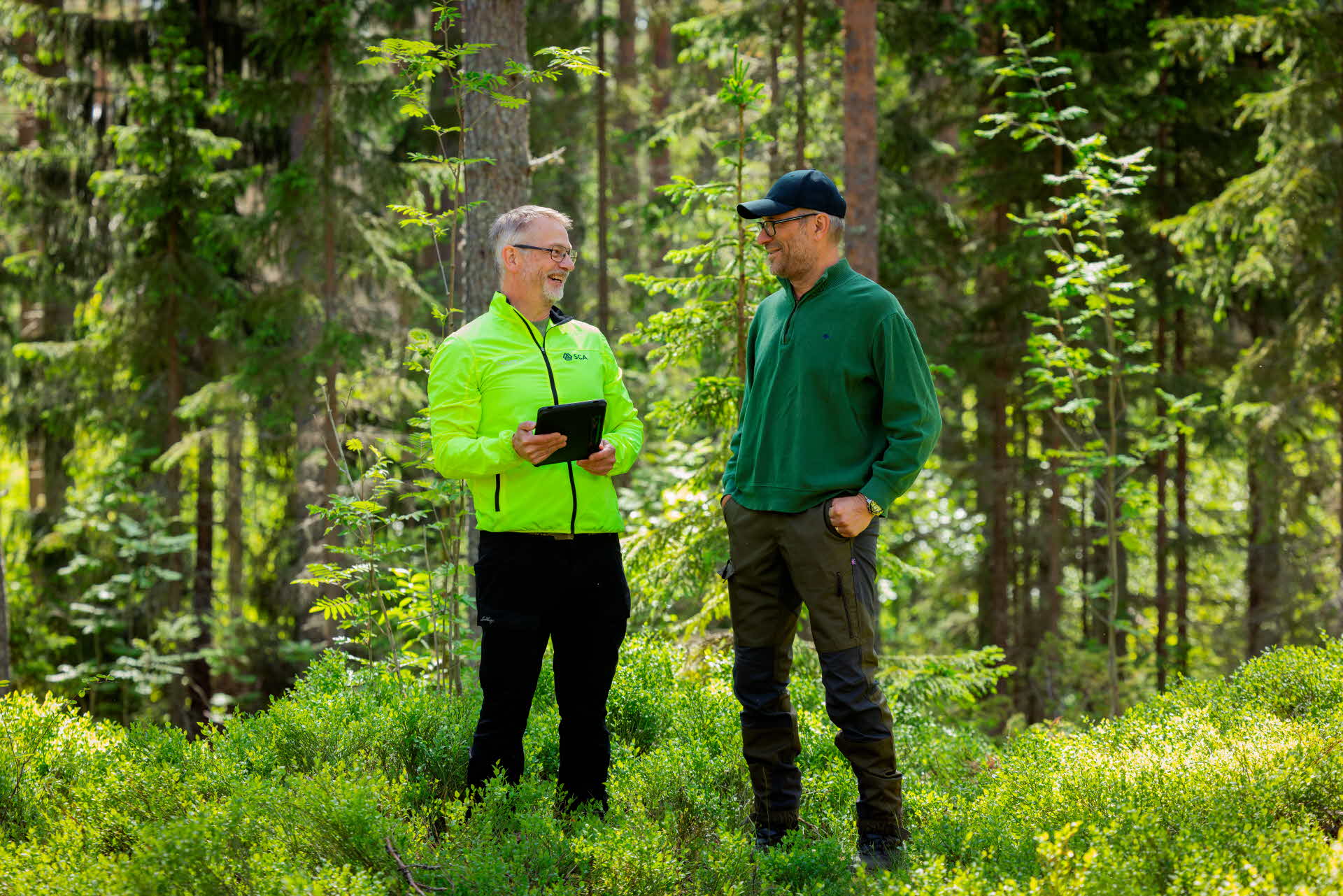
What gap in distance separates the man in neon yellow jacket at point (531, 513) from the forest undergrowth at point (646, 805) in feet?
0.91

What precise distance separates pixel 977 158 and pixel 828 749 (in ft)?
29.1

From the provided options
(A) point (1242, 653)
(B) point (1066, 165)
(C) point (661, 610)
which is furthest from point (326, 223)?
(A) point (1242, 653)

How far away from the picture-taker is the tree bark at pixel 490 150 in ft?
23.2

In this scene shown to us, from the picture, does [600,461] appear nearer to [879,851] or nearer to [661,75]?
[879,851]

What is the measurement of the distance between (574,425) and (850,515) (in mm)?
1003

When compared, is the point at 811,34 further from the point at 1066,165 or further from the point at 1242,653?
the point at 1242,653

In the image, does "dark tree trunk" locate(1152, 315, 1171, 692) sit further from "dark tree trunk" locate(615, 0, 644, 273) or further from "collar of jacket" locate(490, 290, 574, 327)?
"collar of jacket" locate(490, 290, 574, 327)

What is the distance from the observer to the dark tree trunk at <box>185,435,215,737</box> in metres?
13.0

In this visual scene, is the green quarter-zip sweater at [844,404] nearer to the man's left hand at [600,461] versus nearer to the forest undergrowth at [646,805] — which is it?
the man's left hand at [600,461]

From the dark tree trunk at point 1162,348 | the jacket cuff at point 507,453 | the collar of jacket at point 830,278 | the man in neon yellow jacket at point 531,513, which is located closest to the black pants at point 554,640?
the man in neon yellow jacket at point 531,513

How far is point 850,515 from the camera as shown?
3.67m

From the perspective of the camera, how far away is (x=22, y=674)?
13.0 m

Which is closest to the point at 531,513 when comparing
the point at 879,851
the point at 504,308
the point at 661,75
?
the point at 504,308

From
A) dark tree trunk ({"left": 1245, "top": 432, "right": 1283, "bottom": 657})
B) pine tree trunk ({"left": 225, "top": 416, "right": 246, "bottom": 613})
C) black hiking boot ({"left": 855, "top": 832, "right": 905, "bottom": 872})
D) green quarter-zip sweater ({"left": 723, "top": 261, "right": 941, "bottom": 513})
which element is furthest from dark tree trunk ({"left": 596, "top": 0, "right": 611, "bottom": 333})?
black hiking boot ({"left": 855, "top": 832, "right": 905, "bottom": 872})
